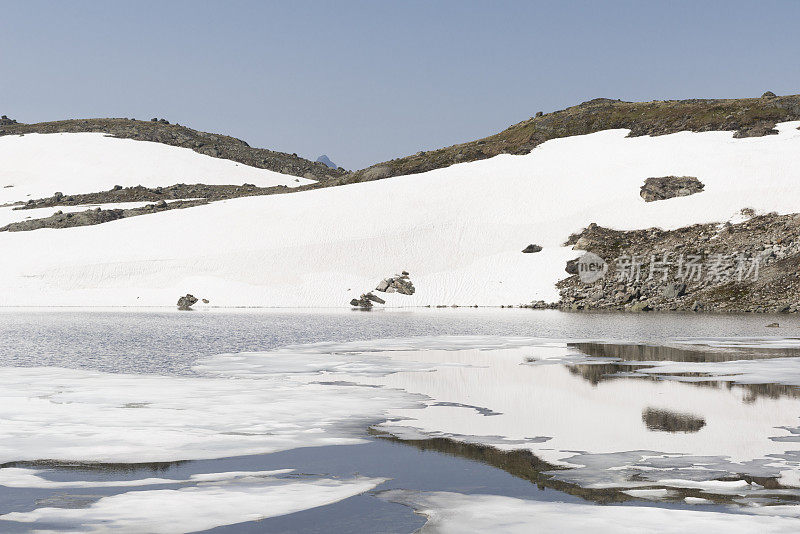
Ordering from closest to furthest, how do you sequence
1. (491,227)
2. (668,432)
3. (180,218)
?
(668,432) → (491,227) → (180,218)

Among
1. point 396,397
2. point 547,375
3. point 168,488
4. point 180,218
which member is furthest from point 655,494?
point 180,218

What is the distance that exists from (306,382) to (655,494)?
11054 millimetres

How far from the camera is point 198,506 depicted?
8555 millimetres

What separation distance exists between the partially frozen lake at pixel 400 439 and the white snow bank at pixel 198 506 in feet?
0.11

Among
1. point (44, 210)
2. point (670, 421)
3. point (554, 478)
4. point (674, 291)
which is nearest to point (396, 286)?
point (674, 291)

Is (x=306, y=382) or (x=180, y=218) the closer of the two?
(x=306, y=382)

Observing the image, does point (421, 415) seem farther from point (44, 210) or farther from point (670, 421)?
point (44, 210)

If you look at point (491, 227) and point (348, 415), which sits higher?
point (491, 227)

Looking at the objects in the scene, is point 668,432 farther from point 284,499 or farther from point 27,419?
point 27,419

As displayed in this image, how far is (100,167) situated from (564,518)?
113367mm

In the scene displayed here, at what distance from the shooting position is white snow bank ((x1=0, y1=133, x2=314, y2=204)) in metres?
104

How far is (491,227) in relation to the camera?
66.8m

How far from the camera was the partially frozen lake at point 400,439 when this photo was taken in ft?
27.5

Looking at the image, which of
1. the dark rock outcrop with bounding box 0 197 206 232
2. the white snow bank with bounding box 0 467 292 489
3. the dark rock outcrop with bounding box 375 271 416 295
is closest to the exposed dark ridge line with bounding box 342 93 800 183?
the dark rock outcrop with bounding box 0 197 206 232
